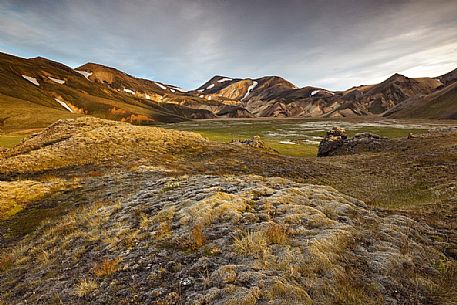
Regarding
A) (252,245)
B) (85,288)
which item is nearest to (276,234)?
(252,245)

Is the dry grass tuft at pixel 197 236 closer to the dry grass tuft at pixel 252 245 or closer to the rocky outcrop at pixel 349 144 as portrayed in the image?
the dry grass tuft at pixel 252 245

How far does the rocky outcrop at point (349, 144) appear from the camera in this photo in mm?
58688

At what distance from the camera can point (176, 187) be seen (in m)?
19.2

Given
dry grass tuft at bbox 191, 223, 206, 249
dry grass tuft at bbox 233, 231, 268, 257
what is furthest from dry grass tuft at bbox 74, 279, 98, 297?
dry grass tuft at bbox 233, 231, 268, 257

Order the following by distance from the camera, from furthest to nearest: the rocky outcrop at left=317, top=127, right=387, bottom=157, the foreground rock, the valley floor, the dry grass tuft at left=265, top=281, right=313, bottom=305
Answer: the rocky outcrop at left=317, top=127, right=387, bottom=157, the valley floor, the foreground rock, the dry grass tuft at left=265, top=281, right=313, bottom=305

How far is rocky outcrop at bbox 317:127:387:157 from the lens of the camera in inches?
2311

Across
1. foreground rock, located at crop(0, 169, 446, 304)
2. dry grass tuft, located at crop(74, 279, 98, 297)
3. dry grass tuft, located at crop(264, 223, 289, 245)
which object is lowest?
dry grass tuft, located at crop(74, 279, 98, 297)

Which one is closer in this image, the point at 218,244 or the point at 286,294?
the point at 286,294

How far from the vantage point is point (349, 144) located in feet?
210

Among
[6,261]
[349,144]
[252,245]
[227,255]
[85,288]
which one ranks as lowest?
[349,144]

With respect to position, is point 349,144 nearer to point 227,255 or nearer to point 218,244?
point 218,244

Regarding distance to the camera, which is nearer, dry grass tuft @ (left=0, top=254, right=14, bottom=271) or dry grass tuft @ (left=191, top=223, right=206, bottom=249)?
dry grass tuft @ (left=191, top=223, right=206, bottom=249)

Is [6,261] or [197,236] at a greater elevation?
[197,236]

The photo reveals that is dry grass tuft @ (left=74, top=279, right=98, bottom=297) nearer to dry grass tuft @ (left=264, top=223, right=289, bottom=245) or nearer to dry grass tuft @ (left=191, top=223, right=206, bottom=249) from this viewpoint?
dry grass tuft @ (left=191, top=223, right=206, bottom=249)
